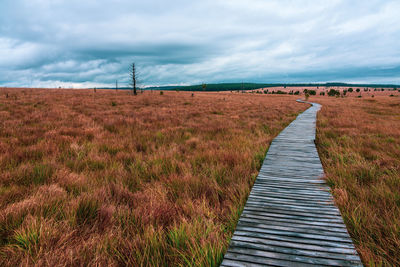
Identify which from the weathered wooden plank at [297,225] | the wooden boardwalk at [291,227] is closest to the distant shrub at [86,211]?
the wooden boardwalk at [291,227]

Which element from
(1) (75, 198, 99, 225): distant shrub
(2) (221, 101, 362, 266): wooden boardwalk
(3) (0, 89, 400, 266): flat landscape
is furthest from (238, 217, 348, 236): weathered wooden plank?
(1) (75, 198, 99, 225): distant shrub

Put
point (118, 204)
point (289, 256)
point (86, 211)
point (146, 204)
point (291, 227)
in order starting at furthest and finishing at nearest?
point (118, 204), point (146, 204), point (86, 211), point (291, 227), point (289, 256)

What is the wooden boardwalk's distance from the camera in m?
1.74

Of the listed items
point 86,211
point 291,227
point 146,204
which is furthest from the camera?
point 146,204

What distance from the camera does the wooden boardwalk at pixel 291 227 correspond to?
1744mm

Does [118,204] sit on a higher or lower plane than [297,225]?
lower

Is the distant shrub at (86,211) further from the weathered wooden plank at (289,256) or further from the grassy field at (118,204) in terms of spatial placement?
the weathered wooden plank at (289,256)

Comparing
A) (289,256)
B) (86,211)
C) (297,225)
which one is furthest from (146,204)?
(297,225)

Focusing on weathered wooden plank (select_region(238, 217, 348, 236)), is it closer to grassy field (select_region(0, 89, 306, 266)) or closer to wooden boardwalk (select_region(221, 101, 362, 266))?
wooden boardwalk (select_region(221, 101, 362, 266))

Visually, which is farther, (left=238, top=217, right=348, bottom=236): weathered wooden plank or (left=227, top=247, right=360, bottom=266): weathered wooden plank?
(left=238, top=217, right=348, bottom=236): weathered wooden plank

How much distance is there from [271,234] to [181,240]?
97cm

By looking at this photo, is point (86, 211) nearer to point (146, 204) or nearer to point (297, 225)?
point (146, 204)

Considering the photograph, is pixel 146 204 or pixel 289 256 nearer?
pixel 289 256

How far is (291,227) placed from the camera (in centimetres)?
219
